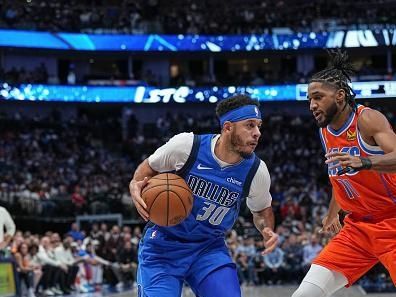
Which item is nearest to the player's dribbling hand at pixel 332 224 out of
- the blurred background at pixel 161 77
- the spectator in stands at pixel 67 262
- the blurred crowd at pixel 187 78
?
the spectator in stands at pixel 67 262

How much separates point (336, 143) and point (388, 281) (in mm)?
12200

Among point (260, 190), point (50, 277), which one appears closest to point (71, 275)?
point (50, 277)

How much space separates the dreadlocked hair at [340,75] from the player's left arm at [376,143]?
276 mm

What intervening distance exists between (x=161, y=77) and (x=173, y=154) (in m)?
32.9

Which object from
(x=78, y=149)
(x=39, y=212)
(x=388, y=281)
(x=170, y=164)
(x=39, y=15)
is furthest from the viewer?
(x=39, y=15)

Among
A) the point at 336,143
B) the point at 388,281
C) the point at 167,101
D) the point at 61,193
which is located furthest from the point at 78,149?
the point at 336,143

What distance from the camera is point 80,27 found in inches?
1416

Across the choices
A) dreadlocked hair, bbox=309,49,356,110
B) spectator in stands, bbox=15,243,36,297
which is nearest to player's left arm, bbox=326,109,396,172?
dreadlocked hair, bbox=309,49,356,110

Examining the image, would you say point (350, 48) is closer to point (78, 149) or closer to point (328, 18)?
point (328, 18)

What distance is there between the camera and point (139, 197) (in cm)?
531

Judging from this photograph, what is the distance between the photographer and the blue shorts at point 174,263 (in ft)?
18.2

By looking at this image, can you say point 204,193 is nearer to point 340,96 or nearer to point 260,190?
point 260,190

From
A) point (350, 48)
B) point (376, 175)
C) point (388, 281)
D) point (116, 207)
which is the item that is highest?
point (350, 48)

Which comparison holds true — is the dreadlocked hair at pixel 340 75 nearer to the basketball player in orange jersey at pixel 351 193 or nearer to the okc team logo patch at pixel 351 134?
the basketball player in orange jersey at pixel 351 193
